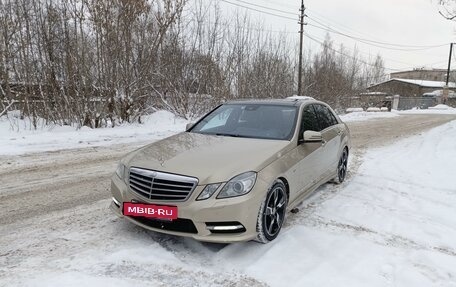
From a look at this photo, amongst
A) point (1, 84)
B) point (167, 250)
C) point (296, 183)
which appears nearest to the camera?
point (167, 250)

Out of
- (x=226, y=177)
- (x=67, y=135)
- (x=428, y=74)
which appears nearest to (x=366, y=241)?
(x=226, y=177)

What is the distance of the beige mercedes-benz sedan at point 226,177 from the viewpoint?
11.4 ft

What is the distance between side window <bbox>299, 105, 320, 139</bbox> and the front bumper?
60.6 inches

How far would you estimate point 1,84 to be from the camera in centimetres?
1308

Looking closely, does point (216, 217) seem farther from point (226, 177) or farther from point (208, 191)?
point (226, 177)

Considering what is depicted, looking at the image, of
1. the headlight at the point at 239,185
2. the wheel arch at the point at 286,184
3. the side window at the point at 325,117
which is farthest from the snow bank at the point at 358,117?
the headlight at the point at 239,185

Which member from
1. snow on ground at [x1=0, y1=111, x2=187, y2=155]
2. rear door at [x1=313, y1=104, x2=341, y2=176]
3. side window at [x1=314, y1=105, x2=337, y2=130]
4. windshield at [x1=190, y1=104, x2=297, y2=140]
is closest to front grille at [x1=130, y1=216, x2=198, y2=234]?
windshield at [x1=190, y1=104, x2=297, y2=140]

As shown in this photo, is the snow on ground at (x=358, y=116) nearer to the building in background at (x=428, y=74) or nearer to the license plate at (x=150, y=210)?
the license plate at (x=150, y=210)

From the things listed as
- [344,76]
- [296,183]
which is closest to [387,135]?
[296,183]

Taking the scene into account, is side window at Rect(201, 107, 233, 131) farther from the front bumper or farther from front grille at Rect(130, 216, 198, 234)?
front grille at Rect(130, 216, 198, 234)

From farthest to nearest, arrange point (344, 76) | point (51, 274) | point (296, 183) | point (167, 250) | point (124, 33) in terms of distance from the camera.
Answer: point (344, 76) < point (124, 33) < point (296, 183) < point (167, 250) < point (51, 274)

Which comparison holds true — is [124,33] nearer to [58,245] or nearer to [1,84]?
[1,84]

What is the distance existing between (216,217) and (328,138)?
117 inches

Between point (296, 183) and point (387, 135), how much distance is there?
10.7m
